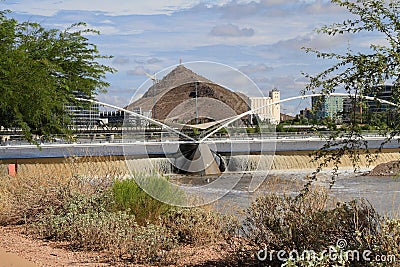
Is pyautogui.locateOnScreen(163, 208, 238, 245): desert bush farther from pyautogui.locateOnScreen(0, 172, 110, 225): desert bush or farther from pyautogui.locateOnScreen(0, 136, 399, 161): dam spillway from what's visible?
pyautogui.locateOnScreen(0, 136, 399, 161): dam spillway

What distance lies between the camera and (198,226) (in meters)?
9.86

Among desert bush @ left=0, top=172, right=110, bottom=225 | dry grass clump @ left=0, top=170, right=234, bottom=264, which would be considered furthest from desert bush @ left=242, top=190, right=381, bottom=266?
desert bush @ left=0, top=172, right=110, bottom=225

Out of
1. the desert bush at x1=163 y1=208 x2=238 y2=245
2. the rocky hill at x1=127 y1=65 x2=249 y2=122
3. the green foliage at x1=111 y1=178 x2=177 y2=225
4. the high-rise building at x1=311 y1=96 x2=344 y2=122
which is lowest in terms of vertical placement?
the desert bush at x1=163 y1=208 x2=238 y2=245

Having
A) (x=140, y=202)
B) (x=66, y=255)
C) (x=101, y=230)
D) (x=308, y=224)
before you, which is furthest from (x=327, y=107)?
(x=140, y=202)

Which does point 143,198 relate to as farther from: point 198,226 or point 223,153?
point 223,153

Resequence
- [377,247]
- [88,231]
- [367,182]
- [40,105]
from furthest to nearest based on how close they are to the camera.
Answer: [367,182]
[40,105]
[88,231]
[377,247]

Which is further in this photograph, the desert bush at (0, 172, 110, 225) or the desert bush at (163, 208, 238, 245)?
the desert bush at (0, 172, 110, 225)

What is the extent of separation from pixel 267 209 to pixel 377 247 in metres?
2.43

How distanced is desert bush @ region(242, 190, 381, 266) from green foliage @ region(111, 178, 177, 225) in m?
2.81

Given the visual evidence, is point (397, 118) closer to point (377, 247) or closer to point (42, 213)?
point (377, 247)

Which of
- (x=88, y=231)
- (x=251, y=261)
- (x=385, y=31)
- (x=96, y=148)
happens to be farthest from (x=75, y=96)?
(x=96, y=148)

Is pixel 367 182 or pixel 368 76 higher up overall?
pixel 368 76

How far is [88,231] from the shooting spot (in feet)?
31.7

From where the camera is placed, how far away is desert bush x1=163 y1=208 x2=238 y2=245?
9.81m
